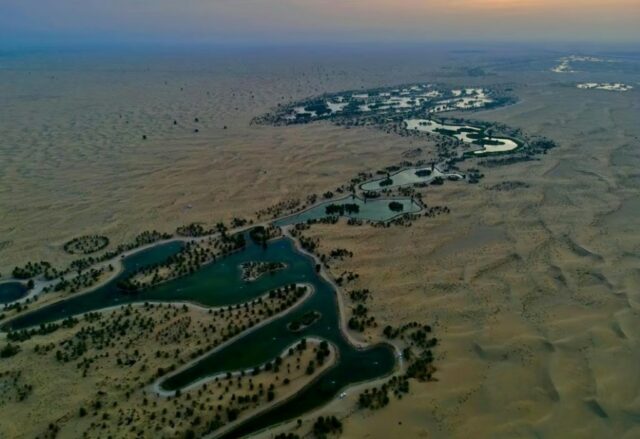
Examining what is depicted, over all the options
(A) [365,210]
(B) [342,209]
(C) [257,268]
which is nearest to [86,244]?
(C) [257,268]

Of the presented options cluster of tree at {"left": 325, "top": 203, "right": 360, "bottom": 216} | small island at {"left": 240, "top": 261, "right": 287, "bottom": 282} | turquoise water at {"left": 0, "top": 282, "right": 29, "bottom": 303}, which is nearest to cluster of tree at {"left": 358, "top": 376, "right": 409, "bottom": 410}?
small island at {"left": 240, "top": 261, "right": 287, "bottom": 282}

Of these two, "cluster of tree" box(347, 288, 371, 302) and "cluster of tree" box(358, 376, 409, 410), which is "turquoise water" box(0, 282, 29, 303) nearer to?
"cluster of tree" box(347, 288, 371, 302)

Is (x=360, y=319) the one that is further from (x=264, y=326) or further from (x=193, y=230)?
(x=193, y=230)

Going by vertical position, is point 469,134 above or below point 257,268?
above

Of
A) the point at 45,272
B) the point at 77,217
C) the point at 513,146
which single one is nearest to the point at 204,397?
the point at 45,272

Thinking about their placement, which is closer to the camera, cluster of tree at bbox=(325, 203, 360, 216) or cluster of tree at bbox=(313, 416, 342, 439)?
cluster of tree at bbox=(313, 416, 342, 439)

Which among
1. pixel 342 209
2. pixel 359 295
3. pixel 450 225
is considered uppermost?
pixel 342 209

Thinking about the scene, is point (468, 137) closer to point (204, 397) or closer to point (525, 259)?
point (525, 259)

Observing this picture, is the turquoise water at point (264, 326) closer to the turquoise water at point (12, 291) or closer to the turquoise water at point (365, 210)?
the turquoise water at point (12, 291)
